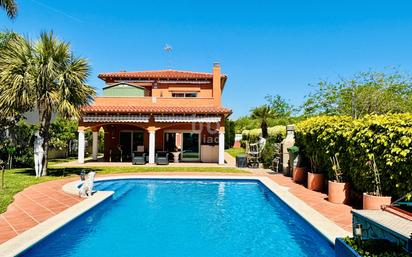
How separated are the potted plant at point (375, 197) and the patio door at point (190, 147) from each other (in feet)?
63.3

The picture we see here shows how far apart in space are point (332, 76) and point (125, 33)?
28.2 meters

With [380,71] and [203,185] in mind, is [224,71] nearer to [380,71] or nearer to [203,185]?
[203,185]

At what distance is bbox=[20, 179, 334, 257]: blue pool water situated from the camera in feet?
23.5

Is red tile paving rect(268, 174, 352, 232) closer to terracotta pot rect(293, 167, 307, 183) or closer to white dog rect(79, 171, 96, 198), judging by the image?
terracotta pot rect(293, 167, 307, 183)

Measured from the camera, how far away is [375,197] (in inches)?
334

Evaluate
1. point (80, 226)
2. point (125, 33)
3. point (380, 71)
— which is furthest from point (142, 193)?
point (380, 71)

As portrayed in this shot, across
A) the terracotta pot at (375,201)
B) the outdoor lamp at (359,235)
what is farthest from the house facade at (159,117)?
the outdoor lamp at (359,235)

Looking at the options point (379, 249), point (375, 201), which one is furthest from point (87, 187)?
point (379, 249)

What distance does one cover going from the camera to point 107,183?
53.3 ft

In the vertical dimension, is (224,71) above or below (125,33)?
below

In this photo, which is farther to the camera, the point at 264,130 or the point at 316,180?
the point at 264,130

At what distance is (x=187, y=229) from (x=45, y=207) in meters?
4.88

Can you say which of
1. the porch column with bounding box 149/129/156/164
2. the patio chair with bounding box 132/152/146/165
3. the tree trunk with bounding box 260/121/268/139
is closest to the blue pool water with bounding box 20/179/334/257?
the patio chair with bounding box 132/152/146/165

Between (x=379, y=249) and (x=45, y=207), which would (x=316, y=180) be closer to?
(x=379, y=249)
